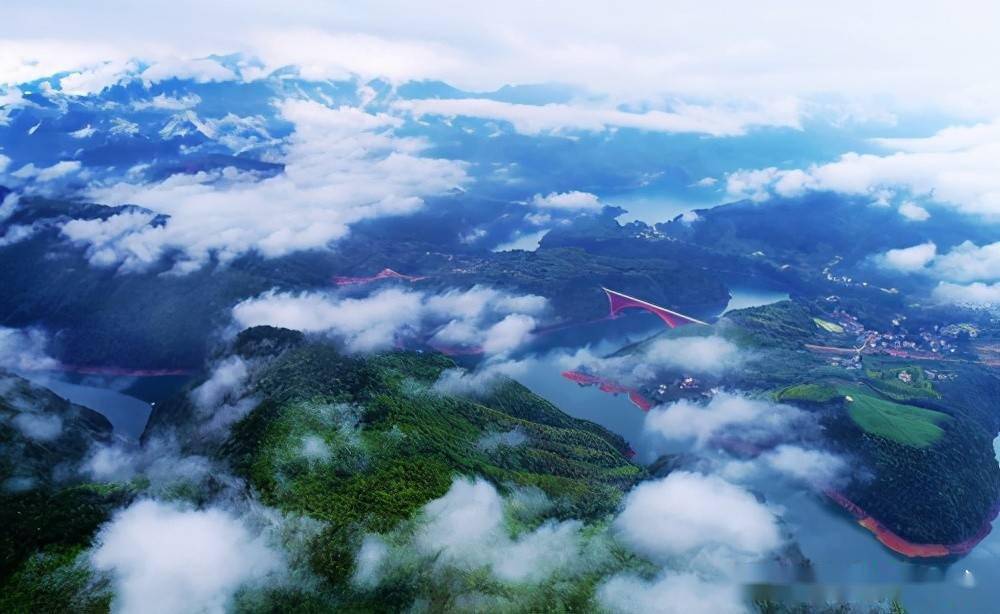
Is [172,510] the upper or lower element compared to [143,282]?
upper

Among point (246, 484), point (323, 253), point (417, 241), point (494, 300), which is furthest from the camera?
point (417, 241)

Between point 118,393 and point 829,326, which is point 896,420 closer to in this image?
point 829,326

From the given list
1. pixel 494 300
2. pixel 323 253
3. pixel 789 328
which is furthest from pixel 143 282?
pixel 789 328

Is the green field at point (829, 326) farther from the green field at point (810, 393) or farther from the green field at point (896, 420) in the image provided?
the green field at point (896, 420)

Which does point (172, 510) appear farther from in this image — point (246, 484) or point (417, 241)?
point (417, 241)

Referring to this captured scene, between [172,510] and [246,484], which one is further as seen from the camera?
[246,484]

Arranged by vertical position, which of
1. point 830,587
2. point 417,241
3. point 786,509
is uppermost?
point 830,587
